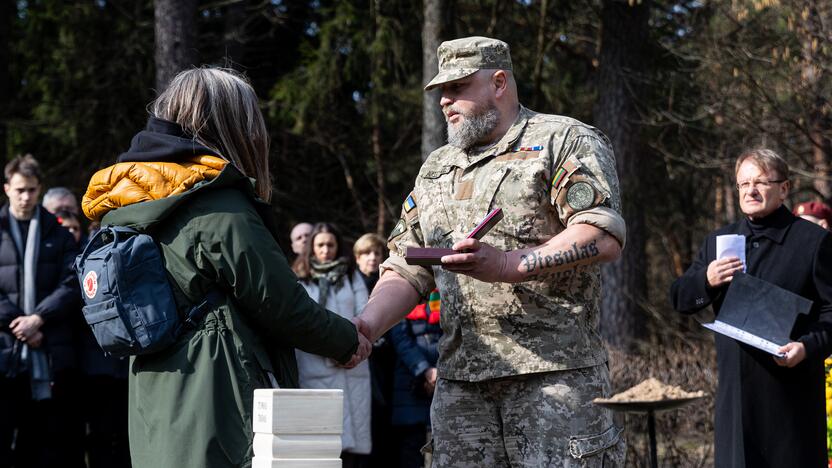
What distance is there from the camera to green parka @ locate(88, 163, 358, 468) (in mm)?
3057

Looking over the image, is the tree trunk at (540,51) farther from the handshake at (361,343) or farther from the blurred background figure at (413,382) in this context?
the handshake at (361,343)

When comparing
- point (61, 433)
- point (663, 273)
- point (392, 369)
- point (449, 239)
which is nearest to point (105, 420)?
point (61, 433)

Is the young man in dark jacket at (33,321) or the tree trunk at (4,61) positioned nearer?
the young man in dark jacket at (33,321)

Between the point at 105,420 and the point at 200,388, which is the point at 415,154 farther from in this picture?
the point at 200,388

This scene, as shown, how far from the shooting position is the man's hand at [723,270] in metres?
5.18

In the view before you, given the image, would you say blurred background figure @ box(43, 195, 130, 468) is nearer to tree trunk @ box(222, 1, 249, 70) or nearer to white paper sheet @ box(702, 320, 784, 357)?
white paper sheet @ box(702, 320, 784, 357)

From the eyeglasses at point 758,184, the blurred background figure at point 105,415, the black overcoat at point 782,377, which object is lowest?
the blurred background figure at point 105,415

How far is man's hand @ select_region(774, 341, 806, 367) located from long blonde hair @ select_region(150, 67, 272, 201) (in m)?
2.80

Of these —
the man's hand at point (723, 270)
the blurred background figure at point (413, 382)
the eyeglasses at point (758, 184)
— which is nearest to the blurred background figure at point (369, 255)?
the blurred background figure at point (413, 382)

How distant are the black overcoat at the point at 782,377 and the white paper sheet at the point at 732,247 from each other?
0.34ft

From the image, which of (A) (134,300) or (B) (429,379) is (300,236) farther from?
(A) (134,300)

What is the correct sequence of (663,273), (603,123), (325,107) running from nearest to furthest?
(603,123) → (325,107) → (663,273)

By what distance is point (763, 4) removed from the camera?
9.75 metres

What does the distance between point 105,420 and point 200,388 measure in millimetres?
4765
